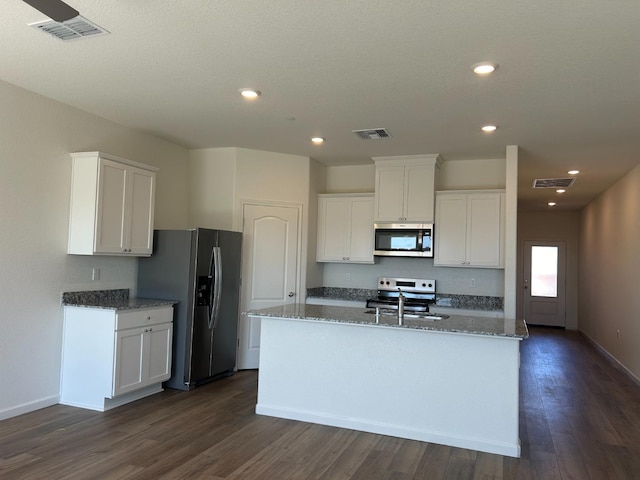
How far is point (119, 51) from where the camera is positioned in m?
3.32

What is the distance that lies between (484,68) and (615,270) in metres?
5.45

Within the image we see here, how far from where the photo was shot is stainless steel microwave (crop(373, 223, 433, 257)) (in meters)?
6.11

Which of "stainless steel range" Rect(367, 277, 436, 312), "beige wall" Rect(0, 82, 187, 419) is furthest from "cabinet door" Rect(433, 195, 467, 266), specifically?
"beige wall" Rect(0, 82, 187, 419)

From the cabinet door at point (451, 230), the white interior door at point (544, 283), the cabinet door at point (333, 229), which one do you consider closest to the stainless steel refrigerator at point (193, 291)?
the cabinet door at point (333, 229)

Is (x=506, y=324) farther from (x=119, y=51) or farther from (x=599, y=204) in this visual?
(x=599, y=204)

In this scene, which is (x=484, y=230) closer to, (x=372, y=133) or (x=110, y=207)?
(x=372, y=133)

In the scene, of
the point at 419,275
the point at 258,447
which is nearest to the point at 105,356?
the point at 258,447

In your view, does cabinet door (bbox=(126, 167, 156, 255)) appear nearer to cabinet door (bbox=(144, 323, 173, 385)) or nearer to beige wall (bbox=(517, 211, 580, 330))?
cabinet door (bbox=(144, 323, 173, 385))

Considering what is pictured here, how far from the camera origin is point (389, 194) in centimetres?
625

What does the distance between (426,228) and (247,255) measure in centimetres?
224

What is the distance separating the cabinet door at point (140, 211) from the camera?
4.85 meters

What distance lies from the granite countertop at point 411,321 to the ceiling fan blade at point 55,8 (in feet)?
8.61

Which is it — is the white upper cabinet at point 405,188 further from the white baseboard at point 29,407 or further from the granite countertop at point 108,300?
the white baseboard at point 29,407

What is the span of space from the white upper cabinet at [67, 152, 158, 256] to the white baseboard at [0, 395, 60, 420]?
132cm
